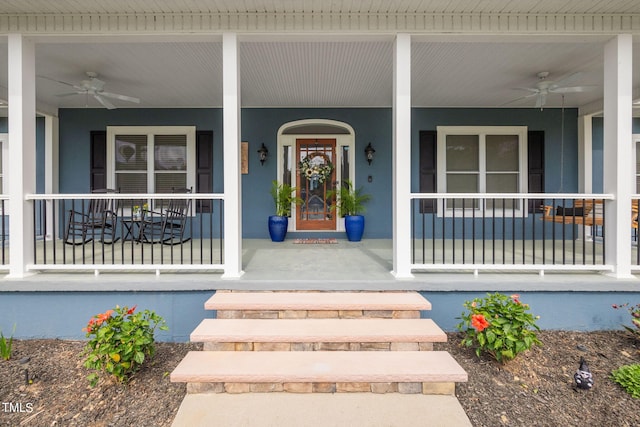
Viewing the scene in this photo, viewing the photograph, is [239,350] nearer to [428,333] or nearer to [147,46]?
[428,333]

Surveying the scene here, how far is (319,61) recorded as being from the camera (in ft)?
14.3

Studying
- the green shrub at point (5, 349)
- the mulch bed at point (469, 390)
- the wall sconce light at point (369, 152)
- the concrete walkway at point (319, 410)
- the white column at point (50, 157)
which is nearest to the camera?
the concrete walkway at point (319, 410)

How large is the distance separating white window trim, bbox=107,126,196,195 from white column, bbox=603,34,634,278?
577 centimetres

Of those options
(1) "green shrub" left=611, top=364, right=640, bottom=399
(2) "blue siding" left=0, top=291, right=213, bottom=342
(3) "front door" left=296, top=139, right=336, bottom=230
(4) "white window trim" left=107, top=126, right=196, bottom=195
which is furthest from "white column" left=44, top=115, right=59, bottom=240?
(1) "green shrub" left=611, top=364, right=640, bottom=399

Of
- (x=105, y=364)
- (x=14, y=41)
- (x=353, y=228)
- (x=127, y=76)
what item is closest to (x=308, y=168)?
(x=353, y=228)

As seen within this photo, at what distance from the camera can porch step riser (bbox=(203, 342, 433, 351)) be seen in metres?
2.60

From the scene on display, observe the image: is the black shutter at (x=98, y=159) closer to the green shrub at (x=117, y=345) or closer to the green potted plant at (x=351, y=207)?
the green potted plant at (x=351, y=207)

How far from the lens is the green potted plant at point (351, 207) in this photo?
597cm

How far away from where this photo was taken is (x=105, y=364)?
2.51 meters

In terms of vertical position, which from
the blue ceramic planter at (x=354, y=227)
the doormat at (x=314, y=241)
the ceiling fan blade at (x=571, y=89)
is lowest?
the doormat at (x=314, y=241)

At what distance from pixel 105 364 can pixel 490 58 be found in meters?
4.91

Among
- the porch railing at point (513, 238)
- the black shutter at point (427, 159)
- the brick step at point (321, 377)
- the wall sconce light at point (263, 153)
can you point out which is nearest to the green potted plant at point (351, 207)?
the porch railing at point (513, 238)

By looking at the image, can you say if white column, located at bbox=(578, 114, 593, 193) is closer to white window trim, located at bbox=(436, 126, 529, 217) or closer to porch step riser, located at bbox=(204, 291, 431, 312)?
white window trim, located at bbox=(436, 126, 529, 217)

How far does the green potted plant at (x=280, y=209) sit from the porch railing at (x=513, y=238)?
2076 mm
